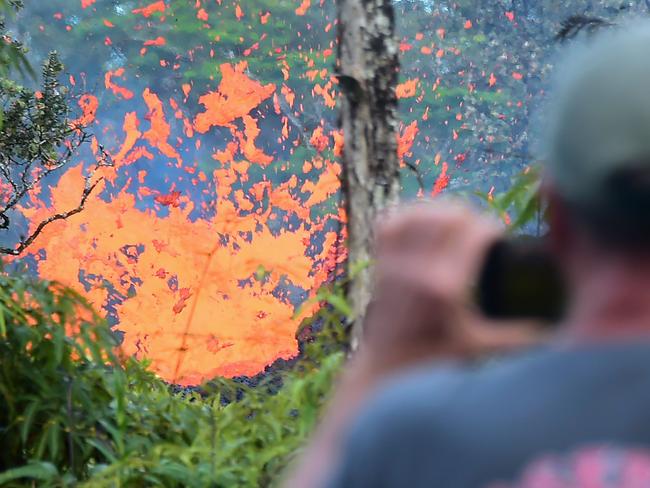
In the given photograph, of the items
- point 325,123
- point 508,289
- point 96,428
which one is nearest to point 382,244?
point 508,289

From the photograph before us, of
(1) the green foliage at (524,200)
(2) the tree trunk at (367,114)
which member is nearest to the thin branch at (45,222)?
(2) the tree trunk at (367,114)

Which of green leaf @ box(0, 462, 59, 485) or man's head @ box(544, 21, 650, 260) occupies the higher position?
green leaf @ box(0, 462, 59, 485)

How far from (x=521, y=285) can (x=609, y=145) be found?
4.6 inches

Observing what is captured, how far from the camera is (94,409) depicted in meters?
3.61

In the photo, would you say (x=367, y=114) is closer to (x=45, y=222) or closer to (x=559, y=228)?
(x=559, y=228)

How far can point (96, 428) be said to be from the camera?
3.62 meters

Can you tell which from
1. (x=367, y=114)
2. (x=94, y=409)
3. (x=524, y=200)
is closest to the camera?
(x=524, y=200)

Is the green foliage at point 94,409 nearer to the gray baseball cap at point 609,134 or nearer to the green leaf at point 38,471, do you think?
the green leaf at point 38,471

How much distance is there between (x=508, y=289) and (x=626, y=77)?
0.16m

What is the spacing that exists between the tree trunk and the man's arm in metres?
2.50

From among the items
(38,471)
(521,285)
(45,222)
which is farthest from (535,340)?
(45,222)

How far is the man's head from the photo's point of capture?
67cm

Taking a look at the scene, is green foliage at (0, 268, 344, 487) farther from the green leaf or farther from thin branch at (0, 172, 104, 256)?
thin branch at (0, 172, 104, 256)

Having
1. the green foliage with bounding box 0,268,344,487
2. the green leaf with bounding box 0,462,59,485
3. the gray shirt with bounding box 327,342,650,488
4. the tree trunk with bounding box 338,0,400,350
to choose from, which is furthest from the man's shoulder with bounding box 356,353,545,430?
the tree trunk with bounding box 338,0,400,350
